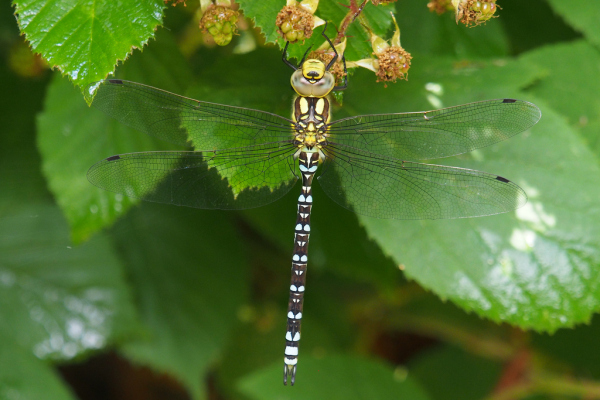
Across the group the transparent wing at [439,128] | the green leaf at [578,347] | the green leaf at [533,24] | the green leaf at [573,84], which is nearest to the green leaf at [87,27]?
the transparent wing at [439,128]

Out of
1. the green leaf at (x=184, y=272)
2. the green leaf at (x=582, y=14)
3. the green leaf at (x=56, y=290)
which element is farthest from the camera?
the green leaf at (x=184, y=272)

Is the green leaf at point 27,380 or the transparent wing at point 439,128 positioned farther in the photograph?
the green leaf at point 27,380

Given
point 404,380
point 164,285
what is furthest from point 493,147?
point 164,285

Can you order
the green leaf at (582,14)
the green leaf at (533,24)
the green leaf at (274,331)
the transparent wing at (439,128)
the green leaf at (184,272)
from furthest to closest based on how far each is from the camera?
the green leaf at (274,331) < the green leaf at (184,272) < the green leaf at (533,24) < the green leaf at (582,14) < the transparent wing at (439,128)

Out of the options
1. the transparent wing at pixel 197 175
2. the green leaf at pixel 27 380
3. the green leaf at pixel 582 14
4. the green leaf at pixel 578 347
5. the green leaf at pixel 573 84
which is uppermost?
the green leaf at pixel 582 14


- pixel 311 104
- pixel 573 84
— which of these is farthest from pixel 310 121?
pixel 573 84

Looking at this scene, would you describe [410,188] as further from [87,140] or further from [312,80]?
[87,140]

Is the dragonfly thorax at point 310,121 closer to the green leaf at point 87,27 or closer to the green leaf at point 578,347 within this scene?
the green leaf at point 87,27
